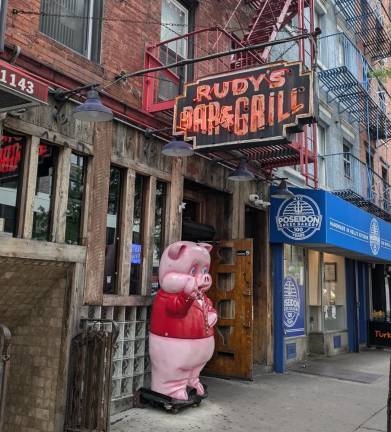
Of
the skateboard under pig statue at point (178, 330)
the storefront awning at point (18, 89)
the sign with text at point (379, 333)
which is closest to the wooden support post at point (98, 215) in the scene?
the skateboard under pig statue at point (178, 330)

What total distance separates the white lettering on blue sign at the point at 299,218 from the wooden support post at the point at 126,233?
172 inches

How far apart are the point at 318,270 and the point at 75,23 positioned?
9.25 meters

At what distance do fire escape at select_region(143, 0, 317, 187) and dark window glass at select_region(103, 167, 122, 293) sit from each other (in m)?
1.30

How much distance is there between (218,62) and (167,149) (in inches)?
151

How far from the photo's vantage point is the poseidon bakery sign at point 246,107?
20.9ft

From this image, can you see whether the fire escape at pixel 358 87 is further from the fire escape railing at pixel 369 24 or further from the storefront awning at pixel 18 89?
the storefront awning at pixel 18 89

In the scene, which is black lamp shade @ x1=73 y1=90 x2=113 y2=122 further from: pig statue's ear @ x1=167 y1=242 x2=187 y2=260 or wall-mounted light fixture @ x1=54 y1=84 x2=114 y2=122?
pig statue's ear @ x1=167 y1=242 x2=187 y2=260

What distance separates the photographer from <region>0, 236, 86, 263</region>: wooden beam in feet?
17.9

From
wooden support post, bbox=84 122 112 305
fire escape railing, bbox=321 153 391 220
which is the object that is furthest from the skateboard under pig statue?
fire escape railing, bbox=321 153 391 220

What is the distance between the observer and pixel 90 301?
6.43 m

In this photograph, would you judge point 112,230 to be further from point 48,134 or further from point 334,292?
point 334,292

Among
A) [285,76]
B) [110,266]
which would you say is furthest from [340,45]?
[110,266]

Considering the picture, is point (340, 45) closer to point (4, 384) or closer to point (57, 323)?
point (57, 323)

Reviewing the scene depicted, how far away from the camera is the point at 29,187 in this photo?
582cm
